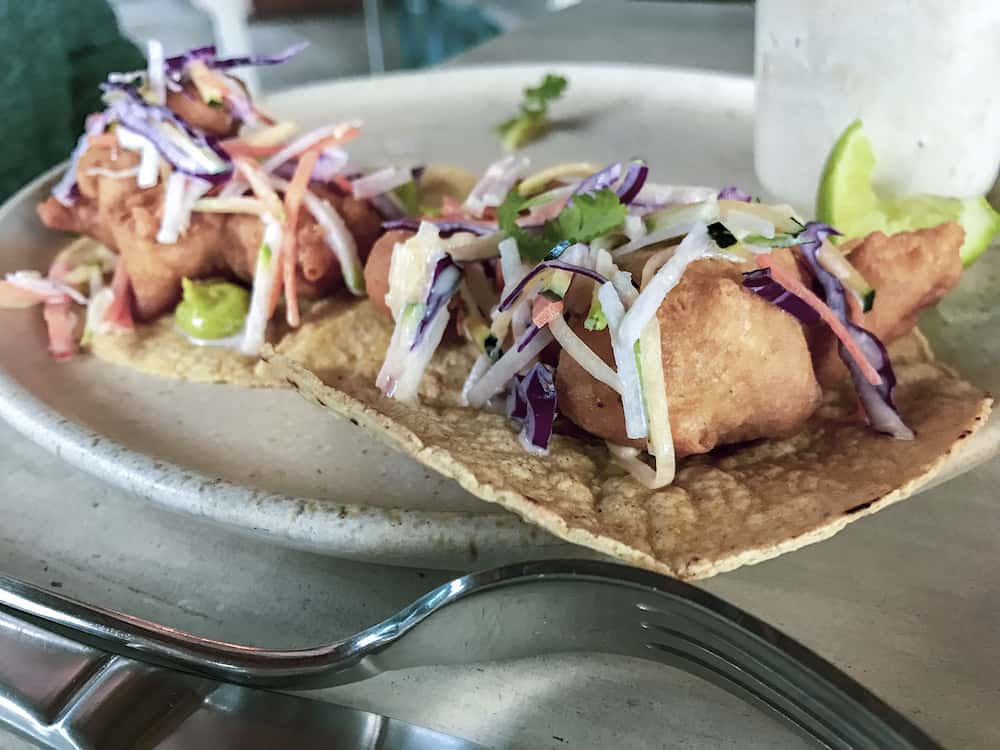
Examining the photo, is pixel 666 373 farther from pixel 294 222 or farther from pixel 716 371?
pixel 294 222

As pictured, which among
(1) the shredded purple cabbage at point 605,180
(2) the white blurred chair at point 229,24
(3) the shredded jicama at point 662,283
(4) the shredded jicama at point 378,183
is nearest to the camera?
(3) the shredded jicama at point 662,283

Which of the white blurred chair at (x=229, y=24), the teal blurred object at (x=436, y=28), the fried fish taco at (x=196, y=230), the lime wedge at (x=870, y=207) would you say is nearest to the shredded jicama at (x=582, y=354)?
the fried fish taco at (x=196, y=230)

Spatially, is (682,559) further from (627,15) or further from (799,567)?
(627,15)

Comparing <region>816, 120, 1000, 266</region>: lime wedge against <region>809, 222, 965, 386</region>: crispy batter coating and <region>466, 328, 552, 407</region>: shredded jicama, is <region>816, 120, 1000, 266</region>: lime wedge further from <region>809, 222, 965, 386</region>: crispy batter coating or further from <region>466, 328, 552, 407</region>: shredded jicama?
<region>466, 328, 552, 407</region>: shredded jicama

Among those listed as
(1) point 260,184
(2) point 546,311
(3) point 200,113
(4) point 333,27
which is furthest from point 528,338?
(4) point 333,27

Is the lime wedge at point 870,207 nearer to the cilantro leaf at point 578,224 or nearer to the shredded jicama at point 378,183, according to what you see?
the cilantro leaf at point 578,224
